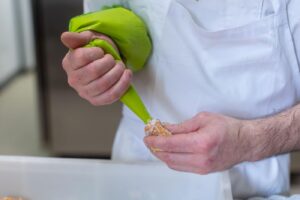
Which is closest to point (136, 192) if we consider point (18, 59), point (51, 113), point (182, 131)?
point (182, 131)

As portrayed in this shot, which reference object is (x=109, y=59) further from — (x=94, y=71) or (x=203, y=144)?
(x=203, y=144)

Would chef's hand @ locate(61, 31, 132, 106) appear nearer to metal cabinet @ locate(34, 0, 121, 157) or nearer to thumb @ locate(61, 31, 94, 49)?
thumb @ locate(61, 31, 94, 49)

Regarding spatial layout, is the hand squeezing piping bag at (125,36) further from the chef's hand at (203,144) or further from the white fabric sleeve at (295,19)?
the white fabric sleeve at (295,19)

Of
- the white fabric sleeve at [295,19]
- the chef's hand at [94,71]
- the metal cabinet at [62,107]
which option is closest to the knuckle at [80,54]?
the chef's hand at [94,71]

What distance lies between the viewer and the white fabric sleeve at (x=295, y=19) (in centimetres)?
60

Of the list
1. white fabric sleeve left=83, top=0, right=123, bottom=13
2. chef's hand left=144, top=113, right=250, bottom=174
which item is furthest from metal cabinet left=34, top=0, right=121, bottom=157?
chef's hand left=144, top=113, right=250, bottom=174

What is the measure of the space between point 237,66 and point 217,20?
7cm

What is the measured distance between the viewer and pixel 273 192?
67cm

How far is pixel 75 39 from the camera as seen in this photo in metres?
0.56

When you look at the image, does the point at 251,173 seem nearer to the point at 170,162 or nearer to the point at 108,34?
the point at 170,162

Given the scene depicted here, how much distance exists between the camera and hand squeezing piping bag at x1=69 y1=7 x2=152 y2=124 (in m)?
0.59

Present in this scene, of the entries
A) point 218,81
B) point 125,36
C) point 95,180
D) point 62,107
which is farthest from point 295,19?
point 62,107

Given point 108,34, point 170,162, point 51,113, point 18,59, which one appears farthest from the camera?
point 18,59

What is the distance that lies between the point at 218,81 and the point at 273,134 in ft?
0.35
